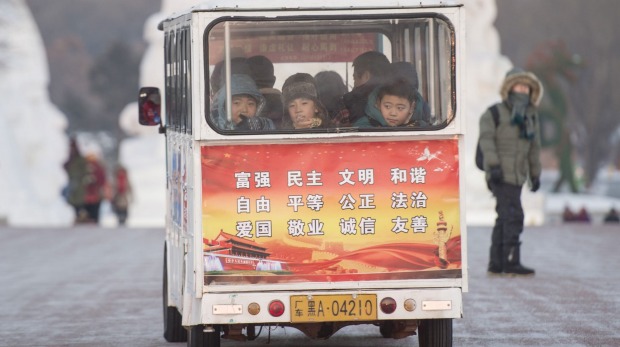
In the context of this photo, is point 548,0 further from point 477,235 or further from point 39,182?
point 477,235

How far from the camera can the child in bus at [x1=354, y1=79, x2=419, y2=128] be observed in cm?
1122

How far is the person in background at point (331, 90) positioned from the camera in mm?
11211

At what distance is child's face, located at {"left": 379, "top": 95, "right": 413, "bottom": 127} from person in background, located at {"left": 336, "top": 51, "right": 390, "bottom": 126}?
0.38ft

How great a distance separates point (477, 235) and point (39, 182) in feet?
106

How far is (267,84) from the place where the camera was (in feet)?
36.9

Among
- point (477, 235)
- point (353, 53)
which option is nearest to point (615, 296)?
point (353, 53)

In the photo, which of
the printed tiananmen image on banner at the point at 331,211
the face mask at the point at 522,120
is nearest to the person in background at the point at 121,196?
the face mask at the point at 522,120

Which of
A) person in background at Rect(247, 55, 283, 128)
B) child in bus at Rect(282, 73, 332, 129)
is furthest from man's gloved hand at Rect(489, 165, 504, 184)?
person in background at Rect(247, 55, 283, 128)

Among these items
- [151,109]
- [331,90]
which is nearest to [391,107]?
[331,90]

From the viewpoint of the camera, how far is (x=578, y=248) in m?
23.3

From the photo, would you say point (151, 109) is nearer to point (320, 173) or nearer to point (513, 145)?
point (320, 173)

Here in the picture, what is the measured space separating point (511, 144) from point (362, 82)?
654 centimetres

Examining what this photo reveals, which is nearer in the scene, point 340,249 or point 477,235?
point 340,249

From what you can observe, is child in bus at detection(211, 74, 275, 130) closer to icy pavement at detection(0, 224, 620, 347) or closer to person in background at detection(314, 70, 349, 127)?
person in background at detection(314, 70, 349, 127)
